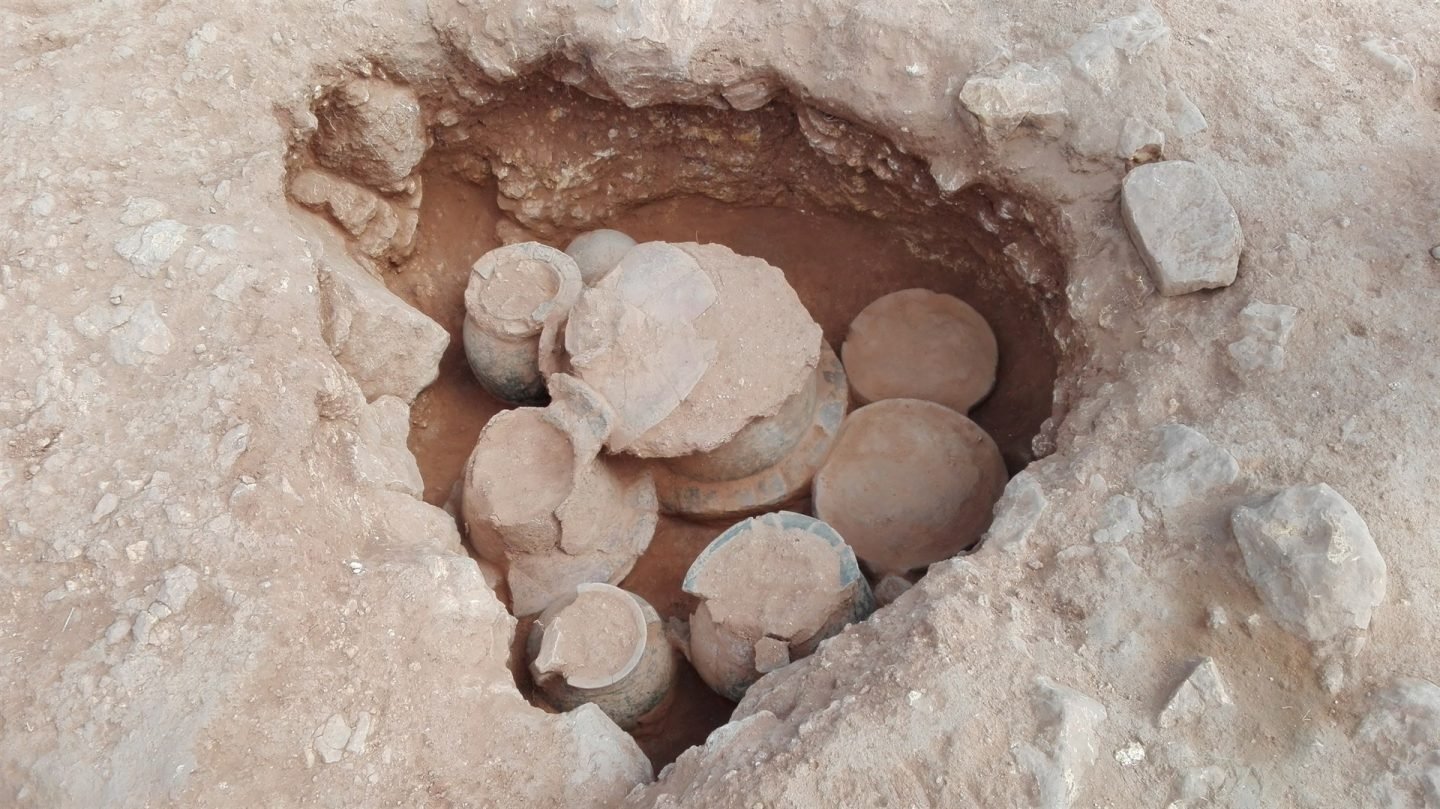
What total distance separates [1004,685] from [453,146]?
3086 millimetres

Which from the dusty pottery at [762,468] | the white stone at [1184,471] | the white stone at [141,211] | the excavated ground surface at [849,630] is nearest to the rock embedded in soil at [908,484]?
the dusty pottery at [762,468]

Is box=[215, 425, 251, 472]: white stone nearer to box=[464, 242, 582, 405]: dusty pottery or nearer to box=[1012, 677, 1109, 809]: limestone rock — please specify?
box=[464, 242, 582, 405]: dusty pottery

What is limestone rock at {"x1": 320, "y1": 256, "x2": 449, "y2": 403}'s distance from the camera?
3.15 metres

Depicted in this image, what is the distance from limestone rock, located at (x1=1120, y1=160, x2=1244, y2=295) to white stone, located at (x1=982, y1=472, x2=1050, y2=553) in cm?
81

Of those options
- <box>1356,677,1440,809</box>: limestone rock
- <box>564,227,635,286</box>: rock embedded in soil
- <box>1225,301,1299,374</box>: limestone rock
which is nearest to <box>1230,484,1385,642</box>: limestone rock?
<box>1356,677,1440,809</box>: limestone rock

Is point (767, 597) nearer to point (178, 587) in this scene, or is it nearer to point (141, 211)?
point (178, 587)

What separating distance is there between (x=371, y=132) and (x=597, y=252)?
1010mm

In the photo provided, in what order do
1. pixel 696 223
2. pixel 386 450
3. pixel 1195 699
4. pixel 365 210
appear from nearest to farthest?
pixel 1195 699 < pixel 386 450 < pixel 365 210 < pixel 696 223

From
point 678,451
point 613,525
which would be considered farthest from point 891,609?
point 613,525

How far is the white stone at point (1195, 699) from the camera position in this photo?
221cm

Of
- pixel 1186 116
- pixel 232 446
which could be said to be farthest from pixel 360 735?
pixel 1186 116

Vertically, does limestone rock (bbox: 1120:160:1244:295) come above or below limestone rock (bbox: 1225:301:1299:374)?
above

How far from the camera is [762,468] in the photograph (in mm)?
3881

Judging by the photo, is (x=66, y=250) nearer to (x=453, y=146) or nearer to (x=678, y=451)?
(x=453, y=146)
